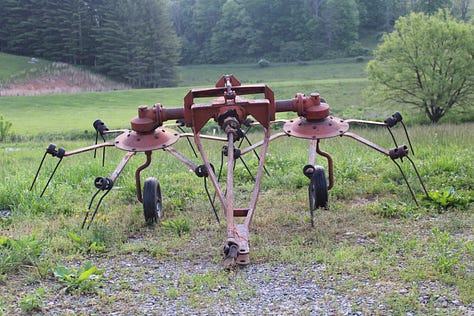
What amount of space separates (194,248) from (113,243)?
84cm

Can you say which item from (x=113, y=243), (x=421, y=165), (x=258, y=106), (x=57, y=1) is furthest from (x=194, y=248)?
(x=57, y=1)

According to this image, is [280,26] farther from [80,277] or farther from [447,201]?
[80,277]

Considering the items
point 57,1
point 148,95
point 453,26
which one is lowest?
point 148,95

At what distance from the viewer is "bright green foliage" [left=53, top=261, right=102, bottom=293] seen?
4043 millimetres

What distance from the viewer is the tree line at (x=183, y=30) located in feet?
204

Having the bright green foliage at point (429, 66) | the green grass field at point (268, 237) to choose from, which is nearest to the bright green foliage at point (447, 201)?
the green grass field at point (268, 237)

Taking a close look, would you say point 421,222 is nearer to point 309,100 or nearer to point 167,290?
point 309,100

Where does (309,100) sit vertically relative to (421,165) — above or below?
above

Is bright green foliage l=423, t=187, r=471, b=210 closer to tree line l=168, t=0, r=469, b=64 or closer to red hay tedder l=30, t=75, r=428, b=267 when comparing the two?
red hay tedder l=30, t=75, r=428, b=267

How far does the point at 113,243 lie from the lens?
5.16 meters

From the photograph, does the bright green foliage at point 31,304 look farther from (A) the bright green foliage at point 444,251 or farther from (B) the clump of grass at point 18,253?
(A) the bright green foliage at point 444,251

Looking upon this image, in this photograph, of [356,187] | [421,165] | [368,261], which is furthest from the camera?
[421,165]

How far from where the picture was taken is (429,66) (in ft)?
103

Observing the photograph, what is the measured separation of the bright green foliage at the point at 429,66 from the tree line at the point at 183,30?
28539 mm
